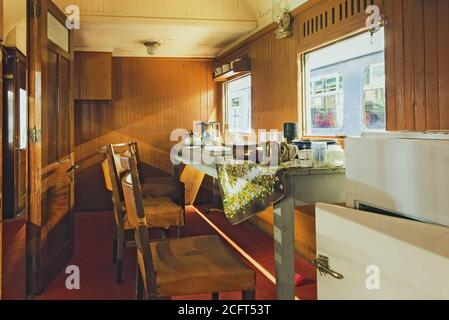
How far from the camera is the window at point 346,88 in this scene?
325 centimetres

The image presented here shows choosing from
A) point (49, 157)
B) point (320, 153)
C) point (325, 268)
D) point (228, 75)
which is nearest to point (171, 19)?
point (228, 75)

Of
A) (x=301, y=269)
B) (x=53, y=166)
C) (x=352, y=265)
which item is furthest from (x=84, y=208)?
(x=352, y=265)

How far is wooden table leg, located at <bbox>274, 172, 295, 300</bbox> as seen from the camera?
199 cm

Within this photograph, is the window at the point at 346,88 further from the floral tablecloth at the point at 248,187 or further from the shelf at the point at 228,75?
the floral tablecloth at the point at 248,187

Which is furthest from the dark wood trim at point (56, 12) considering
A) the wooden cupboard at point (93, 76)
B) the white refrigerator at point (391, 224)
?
the white refrigerator at point (391, 224)

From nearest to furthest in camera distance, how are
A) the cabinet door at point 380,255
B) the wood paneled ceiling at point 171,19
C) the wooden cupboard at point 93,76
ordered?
the cabinet door at point 380,255, the wood paneled ceiling at point 171,19, the wooden cupboard at point 93,76

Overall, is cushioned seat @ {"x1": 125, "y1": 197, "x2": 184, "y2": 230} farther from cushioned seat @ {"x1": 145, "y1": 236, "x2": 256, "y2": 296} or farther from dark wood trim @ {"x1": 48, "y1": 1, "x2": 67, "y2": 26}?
dark wood trim @ {"x1": 48, "y1": 1, "x2": 67, "y2": 26}

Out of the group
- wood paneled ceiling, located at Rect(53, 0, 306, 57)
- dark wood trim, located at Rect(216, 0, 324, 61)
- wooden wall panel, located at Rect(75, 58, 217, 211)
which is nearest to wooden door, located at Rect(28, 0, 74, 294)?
wood paneled ceiling, located at Rect(53, 0, 306, 57)

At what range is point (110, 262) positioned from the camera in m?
3.39

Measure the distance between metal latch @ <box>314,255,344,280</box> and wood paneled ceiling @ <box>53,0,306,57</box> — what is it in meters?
2.82

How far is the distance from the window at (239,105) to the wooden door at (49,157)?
235cm

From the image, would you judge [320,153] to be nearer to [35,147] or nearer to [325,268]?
[325,268]
